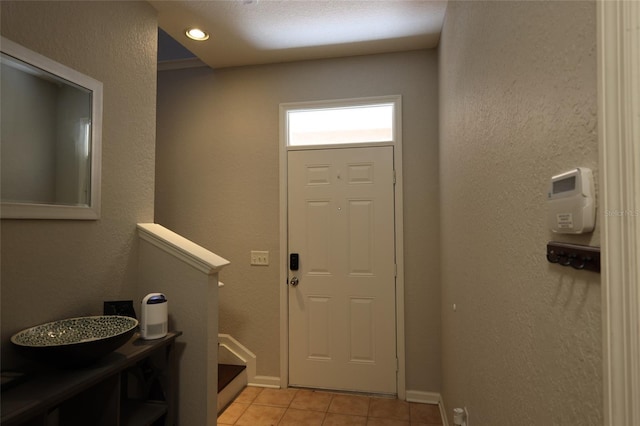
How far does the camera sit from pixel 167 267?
77.7 inches

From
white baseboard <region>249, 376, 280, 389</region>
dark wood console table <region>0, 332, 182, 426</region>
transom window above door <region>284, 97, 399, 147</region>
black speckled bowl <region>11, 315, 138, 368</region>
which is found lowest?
white baseboard <region>249, 376, 280, 389</region>

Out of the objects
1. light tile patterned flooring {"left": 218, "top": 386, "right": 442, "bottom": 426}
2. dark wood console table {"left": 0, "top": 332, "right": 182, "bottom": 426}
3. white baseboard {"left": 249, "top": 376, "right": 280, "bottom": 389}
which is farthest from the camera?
white baseboard {"left": 249, "top": 376, "right": 280, "bottom": 389}

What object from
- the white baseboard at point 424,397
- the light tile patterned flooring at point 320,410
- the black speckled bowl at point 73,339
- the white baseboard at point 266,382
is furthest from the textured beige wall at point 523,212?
the white baseboard at point 266,382

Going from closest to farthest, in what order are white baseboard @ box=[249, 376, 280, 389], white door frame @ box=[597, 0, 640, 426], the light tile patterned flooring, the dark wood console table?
white door frame @ box=[597, 0, 640, 426] → the dark wood console table → the light tile patterned flooring → white baseboard @ box=[249, 376, 280, 389]

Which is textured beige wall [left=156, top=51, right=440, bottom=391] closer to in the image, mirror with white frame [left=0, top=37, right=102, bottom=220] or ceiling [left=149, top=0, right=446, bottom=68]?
ceiling [left=149, top=0, right=446, bottom=68]

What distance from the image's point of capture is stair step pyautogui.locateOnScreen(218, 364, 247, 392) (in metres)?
2.64

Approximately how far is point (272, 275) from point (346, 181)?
1.08 meters

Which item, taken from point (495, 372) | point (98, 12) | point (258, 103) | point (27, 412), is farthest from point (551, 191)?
point (258, 103)

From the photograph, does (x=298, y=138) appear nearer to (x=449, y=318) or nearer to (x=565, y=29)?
(x=449, y=318)

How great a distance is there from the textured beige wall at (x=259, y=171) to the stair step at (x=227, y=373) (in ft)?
0.65

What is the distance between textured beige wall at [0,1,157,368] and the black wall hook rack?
1.87 m

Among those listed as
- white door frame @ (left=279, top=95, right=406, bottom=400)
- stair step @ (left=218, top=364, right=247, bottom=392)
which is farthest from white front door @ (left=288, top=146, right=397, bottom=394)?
stair step @ (left=218, top=364, right=247, bottom=392)

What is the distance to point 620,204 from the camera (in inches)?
19.0

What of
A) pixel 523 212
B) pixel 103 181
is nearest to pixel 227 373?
pixel 103 181
